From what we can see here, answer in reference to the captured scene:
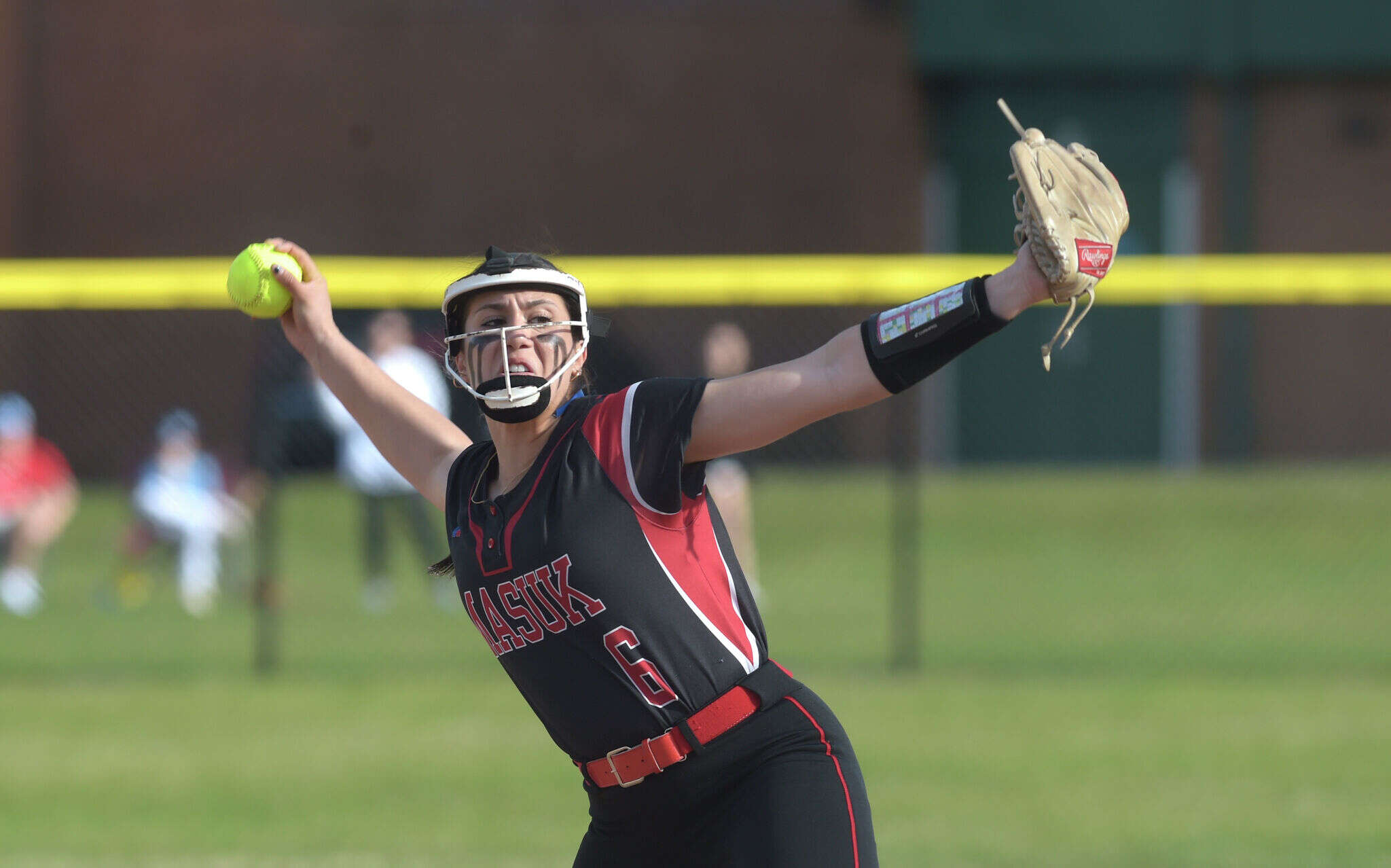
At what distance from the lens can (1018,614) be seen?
34.9 feet

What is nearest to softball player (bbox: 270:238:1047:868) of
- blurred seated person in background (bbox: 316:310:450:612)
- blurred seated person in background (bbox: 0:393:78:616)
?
blurred seated person in background (bbox: 316:310:450:612)

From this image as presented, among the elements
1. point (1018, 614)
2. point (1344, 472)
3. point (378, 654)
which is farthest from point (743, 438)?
point (1344, 472)

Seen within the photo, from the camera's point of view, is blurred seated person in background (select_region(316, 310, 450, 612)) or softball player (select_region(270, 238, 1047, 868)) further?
blurred seated person in background (select_region(316, 310, 450, 612))

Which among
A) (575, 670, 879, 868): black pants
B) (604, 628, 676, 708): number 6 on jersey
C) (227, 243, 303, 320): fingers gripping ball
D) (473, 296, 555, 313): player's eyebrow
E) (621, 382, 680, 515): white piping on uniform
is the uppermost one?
(227, 243, 303, 320): fingers gripping ball

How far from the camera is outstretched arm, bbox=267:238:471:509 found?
135 inches

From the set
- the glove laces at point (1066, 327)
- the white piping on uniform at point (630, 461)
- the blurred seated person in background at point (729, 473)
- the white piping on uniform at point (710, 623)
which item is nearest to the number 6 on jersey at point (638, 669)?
the white piping on uniform at point (710, 623)

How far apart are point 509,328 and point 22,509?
10.0 metres

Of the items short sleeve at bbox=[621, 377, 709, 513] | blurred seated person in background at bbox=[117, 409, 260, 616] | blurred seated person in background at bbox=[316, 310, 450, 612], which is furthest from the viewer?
blurred seated person in background at bbox=[117, 409, 260, 616]

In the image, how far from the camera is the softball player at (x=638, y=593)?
2.80 meters

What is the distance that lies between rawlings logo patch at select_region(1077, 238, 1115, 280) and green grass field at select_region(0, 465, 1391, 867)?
3465 mm

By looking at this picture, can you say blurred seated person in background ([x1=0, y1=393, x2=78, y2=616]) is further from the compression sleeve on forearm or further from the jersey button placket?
the compression sleeve on forearm

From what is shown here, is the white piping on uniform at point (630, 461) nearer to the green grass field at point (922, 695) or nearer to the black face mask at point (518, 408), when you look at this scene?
the black face mask at point (518, 408)

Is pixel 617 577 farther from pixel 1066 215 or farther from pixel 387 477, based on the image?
pixel 387 477

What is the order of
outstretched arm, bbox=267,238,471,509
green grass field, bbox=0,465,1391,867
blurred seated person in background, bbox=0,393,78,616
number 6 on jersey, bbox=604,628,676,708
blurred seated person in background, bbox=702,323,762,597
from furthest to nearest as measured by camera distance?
blurred seated person in background, bbox=0,393,78,616
blurred seated person in background, bbox=702,323,762,597
green grass field, bbox=0,465,1391,867
outstretched arm, bbox=267,238,471,509
number 6 on jersey, bbox=604,628,676,708
